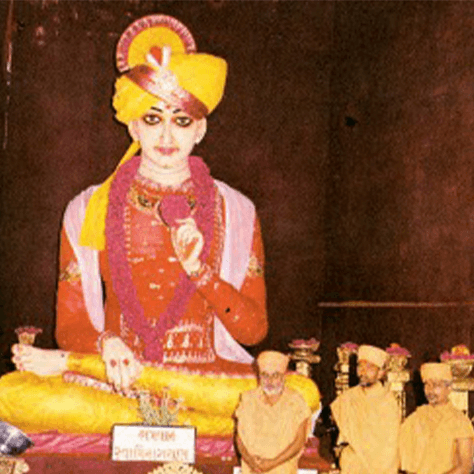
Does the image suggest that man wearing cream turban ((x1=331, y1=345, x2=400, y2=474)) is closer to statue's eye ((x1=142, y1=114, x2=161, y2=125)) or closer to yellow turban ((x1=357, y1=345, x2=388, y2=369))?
yellow turban ((x1=357, y1=345, x2=388, y2=369))

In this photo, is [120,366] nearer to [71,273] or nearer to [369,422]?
[71,273]

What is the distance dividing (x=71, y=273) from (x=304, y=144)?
1.85m

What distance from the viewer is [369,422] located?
4270mm

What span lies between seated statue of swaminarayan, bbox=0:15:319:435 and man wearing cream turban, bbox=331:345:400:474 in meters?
0.38

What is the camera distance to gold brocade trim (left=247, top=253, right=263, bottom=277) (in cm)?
527

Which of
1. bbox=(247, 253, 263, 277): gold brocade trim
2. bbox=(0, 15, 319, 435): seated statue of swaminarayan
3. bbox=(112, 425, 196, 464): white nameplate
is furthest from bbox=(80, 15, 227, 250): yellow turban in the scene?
bbox=(112, 425, 196, 464): white nameplate

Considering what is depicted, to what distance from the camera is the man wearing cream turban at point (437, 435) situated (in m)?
4.09

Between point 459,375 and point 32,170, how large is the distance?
286 centimetres

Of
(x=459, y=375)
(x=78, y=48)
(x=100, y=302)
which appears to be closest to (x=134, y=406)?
(x=100, y=302)

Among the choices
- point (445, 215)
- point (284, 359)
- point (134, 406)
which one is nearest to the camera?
point (284, 359)

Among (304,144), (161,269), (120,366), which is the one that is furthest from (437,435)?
(304,144)

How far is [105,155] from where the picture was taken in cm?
593

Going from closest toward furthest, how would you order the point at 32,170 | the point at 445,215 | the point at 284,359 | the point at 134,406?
the point at 284,359
the point at 134,406
the point at 445,215
the point at 32,170

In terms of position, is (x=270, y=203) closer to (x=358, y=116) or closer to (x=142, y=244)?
(x=358, y=116)
